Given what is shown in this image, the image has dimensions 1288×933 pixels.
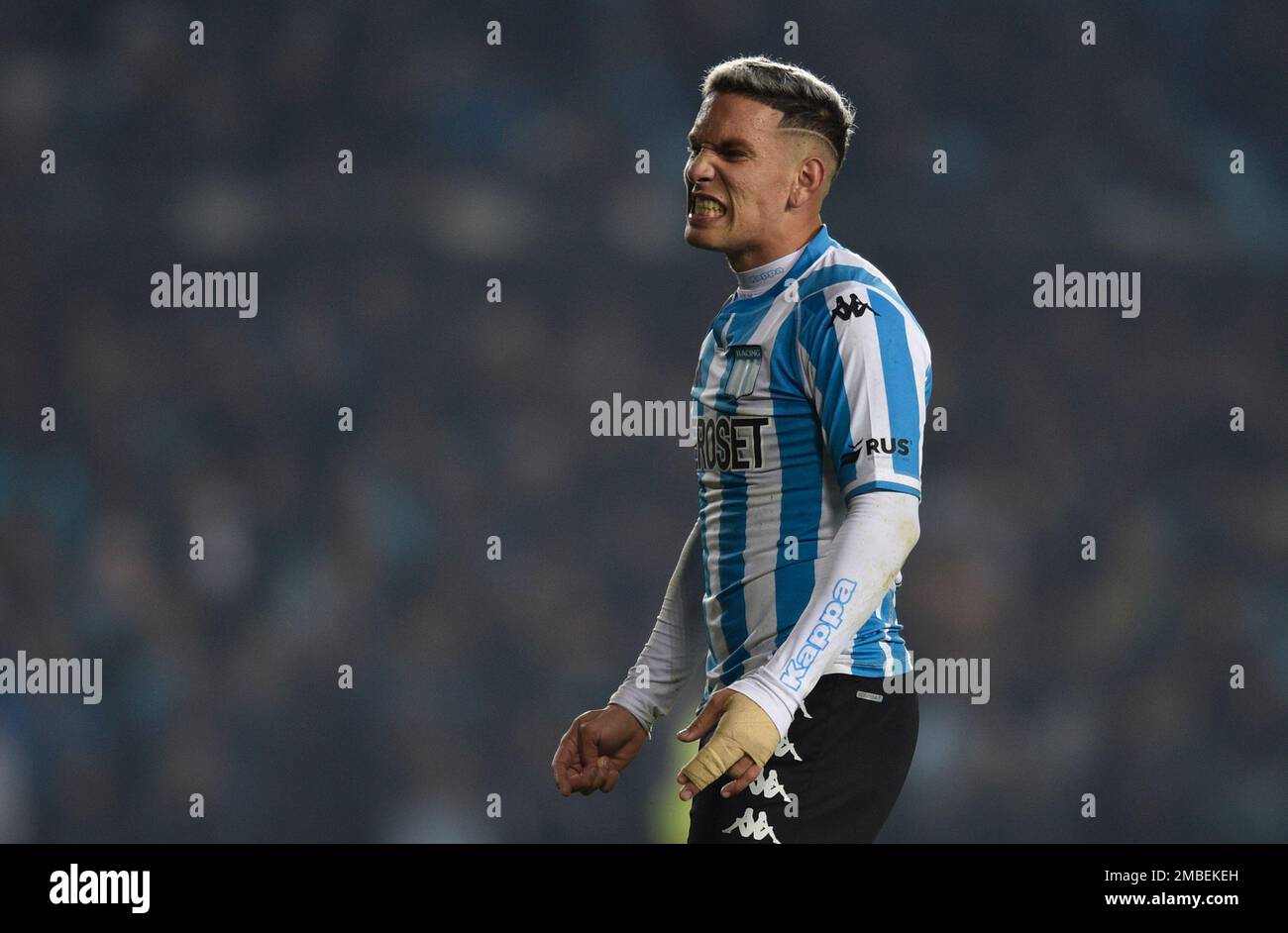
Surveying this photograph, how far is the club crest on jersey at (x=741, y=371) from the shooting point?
1.98 m

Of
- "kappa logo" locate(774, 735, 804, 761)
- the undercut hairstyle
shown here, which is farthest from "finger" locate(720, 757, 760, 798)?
the undercut hairstyle

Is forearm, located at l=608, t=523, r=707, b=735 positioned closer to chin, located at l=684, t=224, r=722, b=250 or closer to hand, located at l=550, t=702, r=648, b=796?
hand, located at l=550, t=702, r=648, b=796

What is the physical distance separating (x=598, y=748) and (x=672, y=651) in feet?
0.60

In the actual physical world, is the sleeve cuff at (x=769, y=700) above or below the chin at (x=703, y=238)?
below

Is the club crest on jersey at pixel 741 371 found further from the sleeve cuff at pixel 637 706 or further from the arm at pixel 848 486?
the sleeve cuff at pixel 637 706

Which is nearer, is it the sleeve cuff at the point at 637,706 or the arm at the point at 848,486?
the arm at the point at 848,486

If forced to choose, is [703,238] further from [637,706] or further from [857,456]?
[637,706]

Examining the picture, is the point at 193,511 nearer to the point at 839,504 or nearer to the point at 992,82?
the point at 992,82

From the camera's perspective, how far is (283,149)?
14.5 ft

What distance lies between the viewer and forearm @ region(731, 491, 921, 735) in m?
1.70

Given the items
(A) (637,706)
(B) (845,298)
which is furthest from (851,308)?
(A) (637,706)

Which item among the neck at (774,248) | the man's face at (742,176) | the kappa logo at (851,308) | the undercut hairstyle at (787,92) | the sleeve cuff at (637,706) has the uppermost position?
the undercut hairstyle at (787,92)

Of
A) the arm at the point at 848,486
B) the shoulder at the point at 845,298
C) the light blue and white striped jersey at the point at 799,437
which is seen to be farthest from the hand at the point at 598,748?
the shoulder at the point at 845,298

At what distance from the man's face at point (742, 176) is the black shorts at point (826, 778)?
2.03ft
